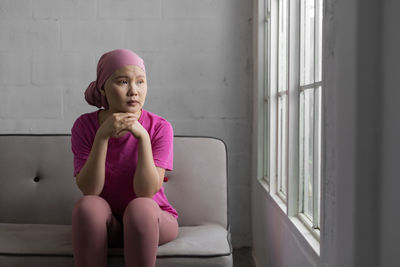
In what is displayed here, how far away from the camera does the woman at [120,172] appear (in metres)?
1.44

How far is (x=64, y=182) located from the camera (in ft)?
6.72

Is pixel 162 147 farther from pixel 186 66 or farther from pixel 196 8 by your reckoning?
pixel 196 8

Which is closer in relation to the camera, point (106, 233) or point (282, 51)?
point (106, 233)

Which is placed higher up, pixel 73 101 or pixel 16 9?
pixel 16 9

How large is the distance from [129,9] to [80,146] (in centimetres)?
134

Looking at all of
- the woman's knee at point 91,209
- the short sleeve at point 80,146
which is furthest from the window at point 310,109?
the short sleeve at point 80,146

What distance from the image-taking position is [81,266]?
144 cm

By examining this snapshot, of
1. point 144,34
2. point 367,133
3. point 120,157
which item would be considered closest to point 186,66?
→ point 144,34

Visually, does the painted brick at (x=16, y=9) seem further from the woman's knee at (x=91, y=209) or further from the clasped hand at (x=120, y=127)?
the woman's knee at (x=91, y=209)

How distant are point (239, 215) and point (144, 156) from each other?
1442 mm

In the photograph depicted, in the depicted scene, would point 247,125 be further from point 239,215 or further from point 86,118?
point 86,118

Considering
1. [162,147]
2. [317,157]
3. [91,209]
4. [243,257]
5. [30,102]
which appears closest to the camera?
[317,157]

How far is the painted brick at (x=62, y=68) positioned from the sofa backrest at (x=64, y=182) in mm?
768

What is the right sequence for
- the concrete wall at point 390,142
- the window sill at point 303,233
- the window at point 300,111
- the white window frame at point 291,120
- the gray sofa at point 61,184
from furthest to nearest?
the gray sofa at point 61,184, the white window frame at point 291,120, the window at point 300,111, the window sill at point 303,233, the concrete wall at point 390,142
